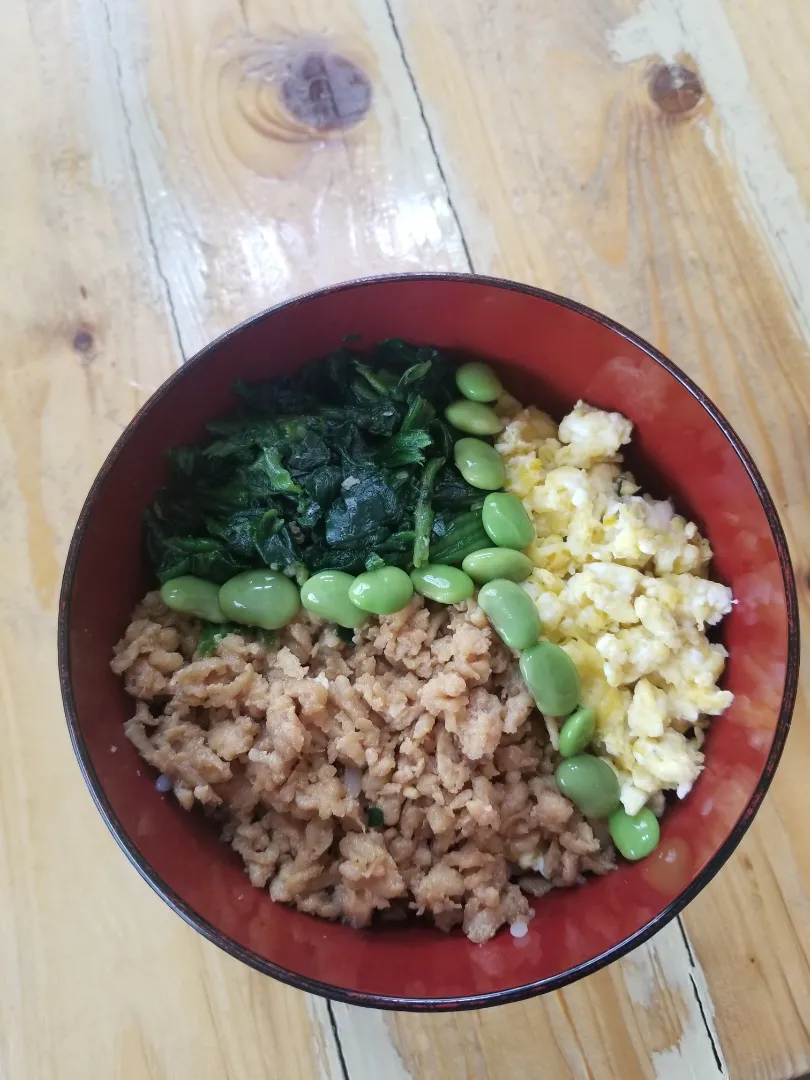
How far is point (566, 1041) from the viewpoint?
5.71 feet

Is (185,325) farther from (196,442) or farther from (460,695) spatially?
(460,695)

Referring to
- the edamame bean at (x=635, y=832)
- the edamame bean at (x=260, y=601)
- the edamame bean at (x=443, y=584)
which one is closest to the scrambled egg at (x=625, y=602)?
the edamame bean at (x=635, y=832)

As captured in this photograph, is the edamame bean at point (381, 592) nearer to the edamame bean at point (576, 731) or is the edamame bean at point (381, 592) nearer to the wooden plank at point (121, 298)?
the edamame bean at point (576, 731)

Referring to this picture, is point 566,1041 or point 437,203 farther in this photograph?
point 437,203

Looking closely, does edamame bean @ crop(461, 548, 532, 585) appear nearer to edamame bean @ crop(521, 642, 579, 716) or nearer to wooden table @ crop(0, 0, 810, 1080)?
edamame bean @ crop(521, 642, 579, 716)

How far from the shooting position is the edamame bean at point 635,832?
1.62 metres

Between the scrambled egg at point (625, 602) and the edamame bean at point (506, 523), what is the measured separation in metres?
0.06

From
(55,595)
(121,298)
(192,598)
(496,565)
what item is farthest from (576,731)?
(121,298)

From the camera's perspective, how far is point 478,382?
1.84m

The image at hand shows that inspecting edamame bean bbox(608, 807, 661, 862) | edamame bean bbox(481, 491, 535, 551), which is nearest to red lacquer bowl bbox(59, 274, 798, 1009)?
edamame bean bbox(608, 807, 661, 862)

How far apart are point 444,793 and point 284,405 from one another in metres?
0.86

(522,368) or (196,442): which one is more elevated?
(522,368)

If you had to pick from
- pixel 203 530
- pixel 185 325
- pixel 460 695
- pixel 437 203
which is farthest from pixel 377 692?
pixel 437 203

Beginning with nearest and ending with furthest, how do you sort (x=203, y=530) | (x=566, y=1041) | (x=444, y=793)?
(x=444, y=793) → (x=566, y=1041) → (x=203, y=530)
